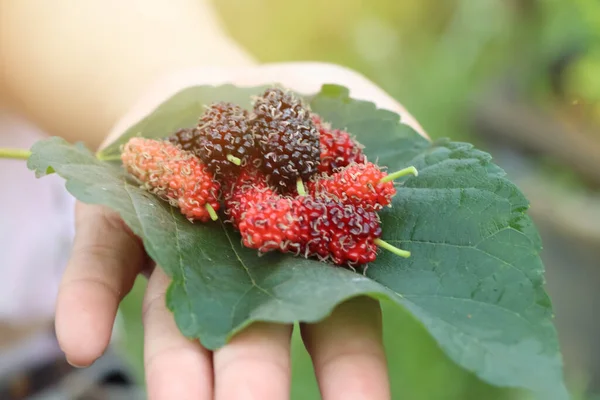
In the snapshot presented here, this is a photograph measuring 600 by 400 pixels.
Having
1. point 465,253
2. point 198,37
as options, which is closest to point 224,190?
point 465,253

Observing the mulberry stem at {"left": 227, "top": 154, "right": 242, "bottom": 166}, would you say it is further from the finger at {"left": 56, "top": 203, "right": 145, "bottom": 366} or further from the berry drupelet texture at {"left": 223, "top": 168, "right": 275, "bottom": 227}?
the finger at {"left": 56, "top": 203, "right": 145, "bottom": 366}

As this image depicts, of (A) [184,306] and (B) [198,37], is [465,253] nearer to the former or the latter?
(A) [184,306]

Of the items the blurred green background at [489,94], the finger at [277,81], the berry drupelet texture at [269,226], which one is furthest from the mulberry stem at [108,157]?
the blurred green background at [489,94]

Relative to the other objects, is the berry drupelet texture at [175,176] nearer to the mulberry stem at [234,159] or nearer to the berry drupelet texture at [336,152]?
the mulberry stem at [234,159]

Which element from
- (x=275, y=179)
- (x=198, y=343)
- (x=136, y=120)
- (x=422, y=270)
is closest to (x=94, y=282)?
(x=198, y=343)

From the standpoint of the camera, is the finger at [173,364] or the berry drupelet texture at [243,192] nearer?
the finger at [173,364]

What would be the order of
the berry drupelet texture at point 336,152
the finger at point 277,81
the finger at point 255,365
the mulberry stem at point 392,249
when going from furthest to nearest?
the finger at point 277,81 → the berry drupelet texture at point 336,152 → the mulberry stem at point 392,249 → the finger at point 255,365
